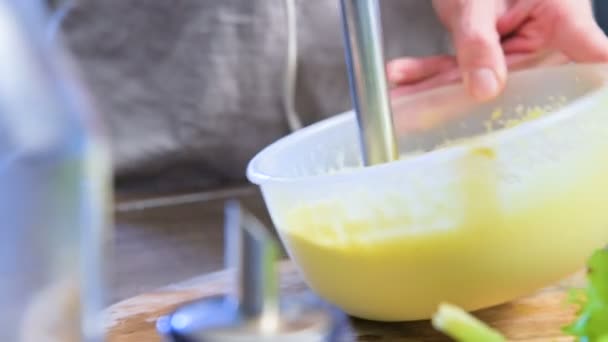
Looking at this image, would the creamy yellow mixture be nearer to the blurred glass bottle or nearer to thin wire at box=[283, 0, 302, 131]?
the blurred glass bottle

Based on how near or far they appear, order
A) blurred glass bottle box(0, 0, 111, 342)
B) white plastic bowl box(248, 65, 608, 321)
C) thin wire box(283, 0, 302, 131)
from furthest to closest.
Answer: thin wire box(283, 0, 302, 131)
white plastic bowl box(248, 65, 608, 321)
blurred glass bottle box(0, 0, 111, 342)

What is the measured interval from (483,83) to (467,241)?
0.47 ft

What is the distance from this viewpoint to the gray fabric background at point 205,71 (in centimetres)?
88

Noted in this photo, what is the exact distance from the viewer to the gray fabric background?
0.88 m

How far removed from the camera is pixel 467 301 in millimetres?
462

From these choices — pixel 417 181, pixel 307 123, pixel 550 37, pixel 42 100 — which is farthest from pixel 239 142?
pixel 42 100

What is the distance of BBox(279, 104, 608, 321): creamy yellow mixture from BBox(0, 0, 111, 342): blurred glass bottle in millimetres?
162

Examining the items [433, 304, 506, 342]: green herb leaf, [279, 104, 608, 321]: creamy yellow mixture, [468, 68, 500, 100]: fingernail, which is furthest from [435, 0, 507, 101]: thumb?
[433, 304, 506, 342]: green herb leaf

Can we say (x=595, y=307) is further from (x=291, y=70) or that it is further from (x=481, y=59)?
(x=291, y=70)

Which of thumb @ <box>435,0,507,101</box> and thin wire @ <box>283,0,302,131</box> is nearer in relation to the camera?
thumb @ <box>435,0,507,101</box>

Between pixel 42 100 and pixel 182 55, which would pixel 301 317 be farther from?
pixel 182 55

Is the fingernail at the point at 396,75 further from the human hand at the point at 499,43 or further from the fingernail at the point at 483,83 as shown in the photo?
the fingernail at the point at 483,83

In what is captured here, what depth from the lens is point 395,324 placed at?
1.64ft

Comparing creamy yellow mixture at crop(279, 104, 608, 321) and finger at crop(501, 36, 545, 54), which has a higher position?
finger at crop(501, 36, 545, 54)
